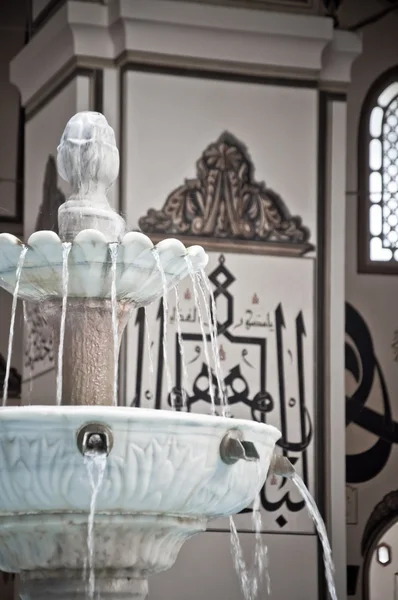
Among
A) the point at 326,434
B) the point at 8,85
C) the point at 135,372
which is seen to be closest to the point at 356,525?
the point at 326,434

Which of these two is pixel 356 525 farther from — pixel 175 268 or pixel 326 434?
pixel 175 268

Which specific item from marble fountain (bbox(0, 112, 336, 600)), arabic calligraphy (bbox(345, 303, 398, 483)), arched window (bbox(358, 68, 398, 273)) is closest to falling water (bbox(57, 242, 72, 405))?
marble fountain (bbox(0, 112, 336, 600))

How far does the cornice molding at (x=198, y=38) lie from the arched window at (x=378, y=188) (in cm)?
72

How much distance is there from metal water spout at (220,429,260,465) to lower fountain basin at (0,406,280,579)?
0.01 meters

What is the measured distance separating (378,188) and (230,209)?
4.46 feet

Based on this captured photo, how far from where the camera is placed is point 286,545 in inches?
324

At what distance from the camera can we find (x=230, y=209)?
27.9 ft

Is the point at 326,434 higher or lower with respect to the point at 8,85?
lower

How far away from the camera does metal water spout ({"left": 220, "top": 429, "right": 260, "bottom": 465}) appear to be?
13.8 ft

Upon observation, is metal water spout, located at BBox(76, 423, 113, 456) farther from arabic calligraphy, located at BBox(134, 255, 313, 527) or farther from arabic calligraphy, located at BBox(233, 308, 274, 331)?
arabic calligraphy, located at BBox(233, 308, 274, 331)

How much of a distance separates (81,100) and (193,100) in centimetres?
61

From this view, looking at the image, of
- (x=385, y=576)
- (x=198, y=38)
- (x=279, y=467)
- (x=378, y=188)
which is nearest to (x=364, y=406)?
(x=385, y=576)

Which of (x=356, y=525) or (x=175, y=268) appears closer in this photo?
(x=175, y=268)

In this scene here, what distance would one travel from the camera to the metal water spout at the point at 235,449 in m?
4.21
